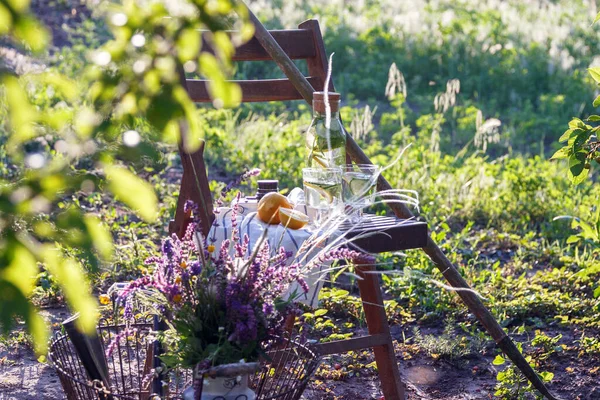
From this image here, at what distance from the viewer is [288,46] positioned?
10.5ft

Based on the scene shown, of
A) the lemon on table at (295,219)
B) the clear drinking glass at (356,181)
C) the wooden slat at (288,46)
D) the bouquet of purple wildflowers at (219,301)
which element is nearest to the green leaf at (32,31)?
the bouquet of purple wildflowers at (219,301)

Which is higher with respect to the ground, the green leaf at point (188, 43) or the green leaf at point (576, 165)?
the green leaf at point (576, 165)

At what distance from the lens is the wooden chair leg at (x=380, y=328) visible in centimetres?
281

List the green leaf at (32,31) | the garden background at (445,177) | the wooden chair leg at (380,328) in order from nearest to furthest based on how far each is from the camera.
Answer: the green leaf at (32,31) → the wooden chair leg at (380,328) → the garden background at (445,177)

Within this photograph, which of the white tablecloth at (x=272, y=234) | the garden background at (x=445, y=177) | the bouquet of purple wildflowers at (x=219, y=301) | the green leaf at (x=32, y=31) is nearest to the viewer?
the green leaf at (x=32, y=31)

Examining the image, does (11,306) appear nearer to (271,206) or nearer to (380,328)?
(271,206)

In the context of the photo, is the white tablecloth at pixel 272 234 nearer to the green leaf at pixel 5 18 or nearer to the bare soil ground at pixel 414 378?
the bare soil ground at pixel 414 378

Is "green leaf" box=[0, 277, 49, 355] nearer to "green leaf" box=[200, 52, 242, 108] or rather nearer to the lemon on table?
"green leaf" box=[200, 52, 242, 108]

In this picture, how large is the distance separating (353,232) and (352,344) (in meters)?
0.43

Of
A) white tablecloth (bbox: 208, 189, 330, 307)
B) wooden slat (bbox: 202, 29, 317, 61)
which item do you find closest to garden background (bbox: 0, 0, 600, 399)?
white tablecloth (bbox: 208, 189, 330, 307)

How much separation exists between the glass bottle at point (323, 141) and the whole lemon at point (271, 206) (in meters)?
0.26

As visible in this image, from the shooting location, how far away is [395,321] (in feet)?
13.2

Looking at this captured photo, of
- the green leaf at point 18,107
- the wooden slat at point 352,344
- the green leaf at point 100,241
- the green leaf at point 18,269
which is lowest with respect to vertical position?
the green leaf at point 18,269

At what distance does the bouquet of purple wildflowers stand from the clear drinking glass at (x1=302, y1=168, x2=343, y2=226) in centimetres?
70
